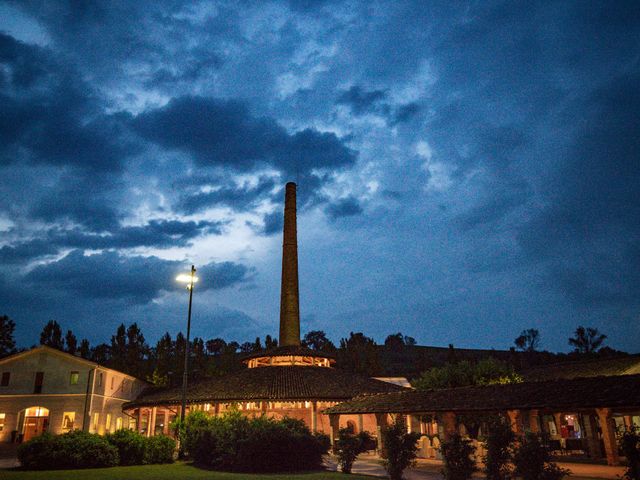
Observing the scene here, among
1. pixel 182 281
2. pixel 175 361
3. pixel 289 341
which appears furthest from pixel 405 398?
pixel 175 361

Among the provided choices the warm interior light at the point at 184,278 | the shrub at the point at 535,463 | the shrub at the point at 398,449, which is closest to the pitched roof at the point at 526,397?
the shrub at the point at 398,449

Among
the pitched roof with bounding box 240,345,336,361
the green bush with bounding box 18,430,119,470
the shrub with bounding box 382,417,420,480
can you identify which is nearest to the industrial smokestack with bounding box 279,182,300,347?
the pitched roof with bounding box 240,345,336,361

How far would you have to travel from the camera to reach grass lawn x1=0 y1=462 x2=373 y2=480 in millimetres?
16531

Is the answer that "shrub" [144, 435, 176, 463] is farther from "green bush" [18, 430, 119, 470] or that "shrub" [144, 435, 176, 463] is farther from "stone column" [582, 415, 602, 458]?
"stone column" [582, 415, 602, 458]

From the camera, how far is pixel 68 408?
37.1m

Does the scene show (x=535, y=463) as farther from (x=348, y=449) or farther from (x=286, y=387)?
Answer: (x=286, y=387)

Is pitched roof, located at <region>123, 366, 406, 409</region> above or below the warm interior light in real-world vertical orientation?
below

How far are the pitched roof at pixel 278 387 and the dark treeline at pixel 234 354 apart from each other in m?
15.2

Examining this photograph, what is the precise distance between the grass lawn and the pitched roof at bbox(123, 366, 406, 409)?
12553 mm

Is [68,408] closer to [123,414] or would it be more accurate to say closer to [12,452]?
[12,452]

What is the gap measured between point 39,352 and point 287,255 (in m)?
23.2

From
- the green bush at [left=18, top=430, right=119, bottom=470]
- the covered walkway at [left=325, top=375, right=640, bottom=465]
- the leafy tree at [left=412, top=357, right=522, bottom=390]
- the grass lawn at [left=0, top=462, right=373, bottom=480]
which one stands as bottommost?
the grass lawn at [left=0, top=462, right=373, bottom=480]

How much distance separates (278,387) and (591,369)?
23061 mm

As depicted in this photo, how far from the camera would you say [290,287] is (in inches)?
1766
